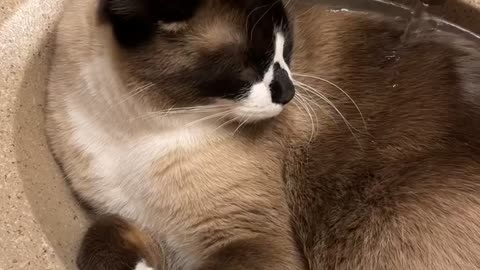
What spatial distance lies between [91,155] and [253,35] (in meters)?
0.47

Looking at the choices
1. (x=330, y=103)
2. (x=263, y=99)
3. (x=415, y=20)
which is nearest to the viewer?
(x=263, y=99)

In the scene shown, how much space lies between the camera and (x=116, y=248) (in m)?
1.29

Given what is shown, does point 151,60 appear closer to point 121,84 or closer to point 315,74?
point 121,84

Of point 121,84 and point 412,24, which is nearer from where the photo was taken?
point 121,84

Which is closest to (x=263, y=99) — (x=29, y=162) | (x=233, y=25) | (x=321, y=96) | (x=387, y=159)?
(x=233, y=25)

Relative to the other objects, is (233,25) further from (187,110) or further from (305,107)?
(305,107)

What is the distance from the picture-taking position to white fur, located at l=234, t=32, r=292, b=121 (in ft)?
3.70

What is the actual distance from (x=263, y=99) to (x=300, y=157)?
283mm

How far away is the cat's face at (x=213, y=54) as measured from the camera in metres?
1.10

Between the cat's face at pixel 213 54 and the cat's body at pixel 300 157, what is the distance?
0.03m

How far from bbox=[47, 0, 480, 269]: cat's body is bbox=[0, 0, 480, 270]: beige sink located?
46mm

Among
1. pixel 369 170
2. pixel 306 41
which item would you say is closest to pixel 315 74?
pixel 306 41

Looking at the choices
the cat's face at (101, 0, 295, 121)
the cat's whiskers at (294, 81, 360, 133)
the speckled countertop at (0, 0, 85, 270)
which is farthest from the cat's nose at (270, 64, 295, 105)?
the speckled countertop at (0, 0, 85, 270)

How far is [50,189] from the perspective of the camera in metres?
1.34
